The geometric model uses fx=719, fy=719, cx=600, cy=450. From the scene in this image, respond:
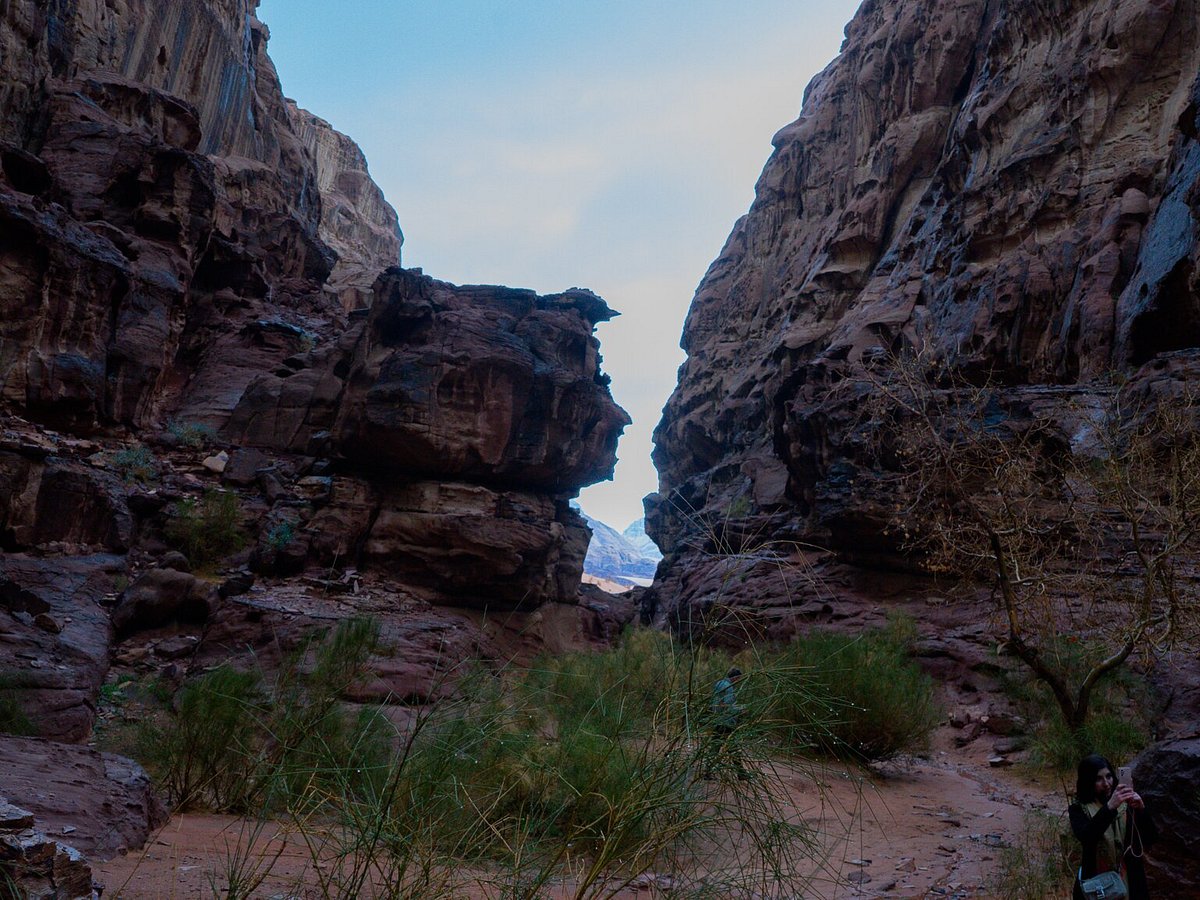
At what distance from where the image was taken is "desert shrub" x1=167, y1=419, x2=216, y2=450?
16.3 metres

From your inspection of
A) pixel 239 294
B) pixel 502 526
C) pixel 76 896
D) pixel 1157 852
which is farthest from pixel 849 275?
pixel 76 896

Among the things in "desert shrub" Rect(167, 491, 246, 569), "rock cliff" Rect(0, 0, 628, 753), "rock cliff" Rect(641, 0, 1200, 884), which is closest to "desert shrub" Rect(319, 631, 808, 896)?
"rock cliff" Rect(641, 0, 1200, 884)

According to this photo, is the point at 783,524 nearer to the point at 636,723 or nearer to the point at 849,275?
the point at 849,275

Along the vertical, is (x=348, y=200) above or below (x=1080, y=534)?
above

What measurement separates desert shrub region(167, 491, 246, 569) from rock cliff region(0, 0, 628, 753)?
0.06 meters

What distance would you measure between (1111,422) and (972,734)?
4.75 meters

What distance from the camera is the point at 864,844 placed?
5008mm

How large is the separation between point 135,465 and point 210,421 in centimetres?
401

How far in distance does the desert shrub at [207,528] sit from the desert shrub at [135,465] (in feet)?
3.31

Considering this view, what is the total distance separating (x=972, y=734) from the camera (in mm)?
10367

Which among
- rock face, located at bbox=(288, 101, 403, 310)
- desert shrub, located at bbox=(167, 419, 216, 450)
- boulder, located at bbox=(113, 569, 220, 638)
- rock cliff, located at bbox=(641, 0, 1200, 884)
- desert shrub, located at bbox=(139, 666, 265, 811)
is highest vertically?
rock face, located at bbox=(288, 101, 403, 310)

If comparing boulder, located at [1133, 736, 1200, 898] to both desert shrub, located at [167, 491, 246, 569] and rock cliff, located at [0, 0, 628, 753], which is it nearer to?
rock cliff, located at [0, 0, 628, 753]

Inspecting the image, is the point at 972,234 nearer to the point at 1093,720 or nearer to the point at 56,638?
the point at 1093,720

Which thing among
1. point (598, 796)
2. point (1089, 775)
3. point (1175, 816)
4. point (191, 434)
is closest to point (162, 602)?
point (191, 434)
